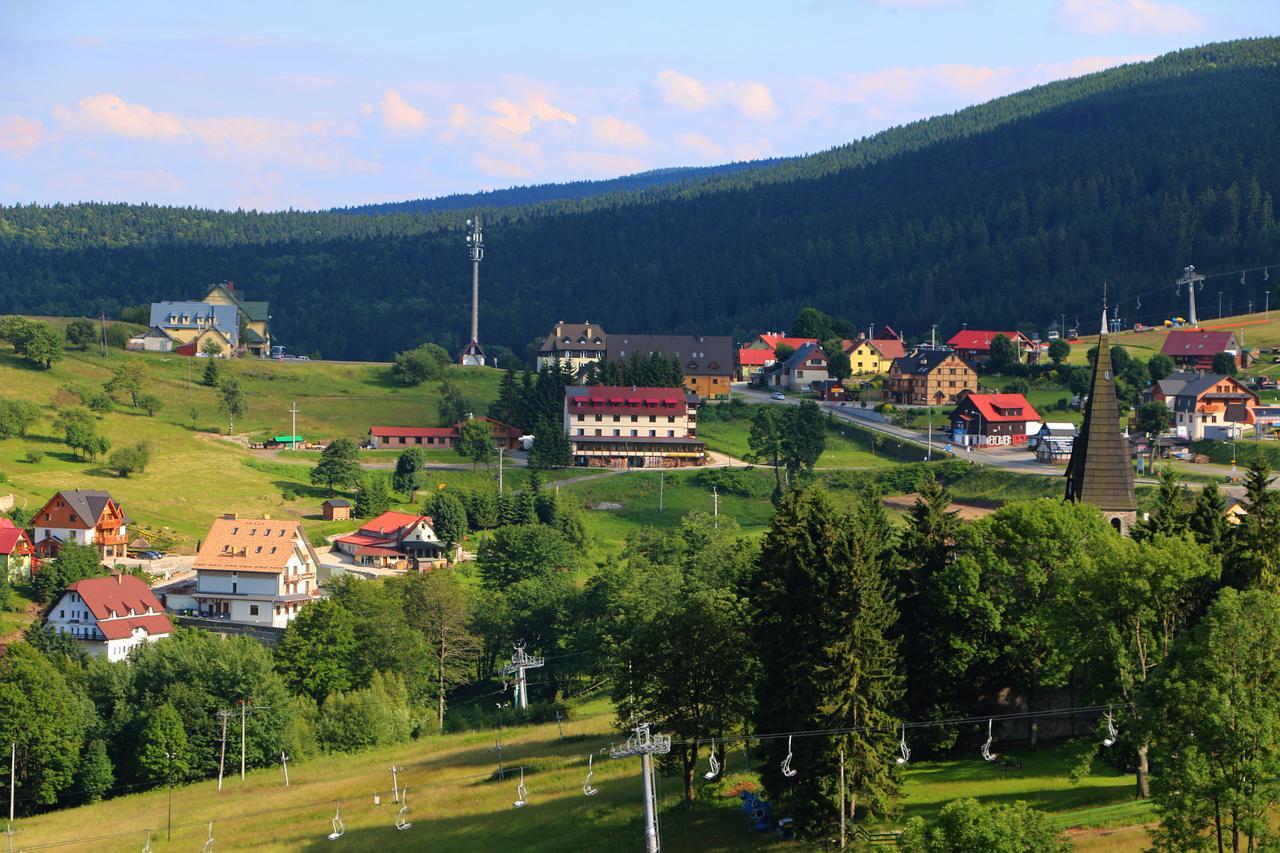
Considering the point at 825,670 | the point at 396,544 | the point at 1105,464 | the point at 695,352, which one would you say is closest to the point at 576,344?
the point at 695,352

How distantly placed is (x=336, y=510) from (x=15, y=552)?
70.9 feet

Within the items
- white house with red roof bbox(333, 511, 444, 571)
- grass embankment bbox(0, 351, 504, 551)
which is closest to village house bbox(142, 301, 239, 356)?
grass embankment bbox(0, 351, 504, 551)

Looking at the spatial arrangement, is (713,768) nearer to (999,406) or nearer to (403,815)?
(403,815)

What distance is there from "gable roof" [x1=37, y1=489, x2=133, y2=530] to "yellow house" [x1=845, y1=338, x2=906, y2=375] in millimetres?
80775

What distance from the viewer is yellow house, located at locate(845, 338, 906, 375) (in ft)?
518

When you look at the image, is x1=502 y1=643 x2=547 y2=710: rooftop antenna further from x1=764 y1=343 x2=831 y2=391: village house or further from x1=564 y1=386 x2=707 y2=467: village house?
x1=764 y1=343 x2=831 y2=391: village house

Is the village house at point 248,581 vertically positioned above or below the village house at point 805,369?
below

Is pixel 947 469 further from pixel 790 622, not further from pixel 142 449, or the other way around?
pixel 790 622

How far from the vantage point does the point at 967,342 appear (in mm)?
163625

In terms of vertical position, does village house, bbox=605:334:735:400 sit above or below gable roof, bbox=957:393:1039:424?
above

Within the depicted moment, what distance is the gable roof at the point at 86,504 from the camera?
92.1 metres

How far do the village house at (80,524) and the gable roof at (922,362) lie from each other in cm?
7270

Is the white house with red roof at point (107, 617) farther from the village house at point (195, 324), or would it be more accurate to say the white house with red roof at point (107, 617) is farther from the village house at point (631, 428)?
the village house at point (195, 324)

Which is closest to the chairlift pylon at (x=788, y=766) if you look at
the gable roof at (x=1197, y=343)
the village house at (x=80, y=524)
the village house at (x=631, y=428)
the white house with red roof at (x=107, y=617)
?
the white house with red roof at (x=107, y=617)
